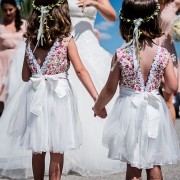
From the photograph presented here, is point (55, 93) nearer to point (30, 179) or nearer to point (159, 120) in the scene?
point (159, 120)

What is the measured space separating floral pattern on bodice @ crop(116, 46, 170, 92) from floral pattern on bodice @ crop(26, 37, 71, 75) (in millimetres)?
529

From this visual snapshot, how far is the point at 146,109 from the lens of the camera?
3.63 meters

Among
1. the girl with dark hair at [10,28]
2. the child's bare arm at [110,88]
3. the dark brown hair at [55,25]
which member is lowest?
the child's bare arm at [110,88]

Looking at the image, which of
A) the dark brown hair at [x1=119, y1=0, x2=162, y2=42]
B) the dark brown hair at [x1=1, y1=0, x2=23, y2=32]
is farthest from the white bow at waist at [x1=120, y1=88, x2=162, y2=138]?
the dark brown hair at [x1=1, y1=0, x2=23, y2=32]

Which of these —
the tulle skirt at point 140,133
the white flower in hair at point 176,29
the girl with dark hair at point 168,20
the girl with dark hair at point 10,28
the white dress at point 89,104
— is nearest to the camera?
the tulle skirt at point 140,133

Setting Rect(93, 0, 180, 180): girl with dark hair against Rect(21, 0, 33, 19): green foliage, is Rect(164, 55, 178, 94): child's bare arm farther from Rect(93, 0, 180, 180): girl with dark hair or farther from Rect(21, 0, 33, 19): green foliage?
Rect(21, 0, 33, 19): green foliage

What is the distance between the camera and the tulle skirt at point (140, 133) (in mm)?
3592

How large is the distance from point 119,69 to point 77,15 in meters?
2.12

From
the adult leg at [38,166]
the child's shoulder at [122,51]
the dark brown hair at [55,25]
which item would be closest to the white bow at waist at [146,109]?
the child's shoulder at [122,51]

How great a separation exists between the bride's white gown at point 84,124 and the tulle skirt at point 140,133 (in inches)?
56.8

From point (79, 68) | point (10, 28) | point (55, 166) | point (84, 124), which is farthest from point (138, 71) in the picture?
point (10, 28)

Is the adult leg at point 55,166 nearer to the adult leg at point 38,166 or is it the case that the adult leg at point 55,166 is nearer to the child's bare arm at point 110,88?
the adult leg at point 38,166

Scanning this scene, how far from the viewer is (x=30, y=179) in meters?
4.87

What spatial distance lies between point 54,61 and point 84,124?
4.38 feet
